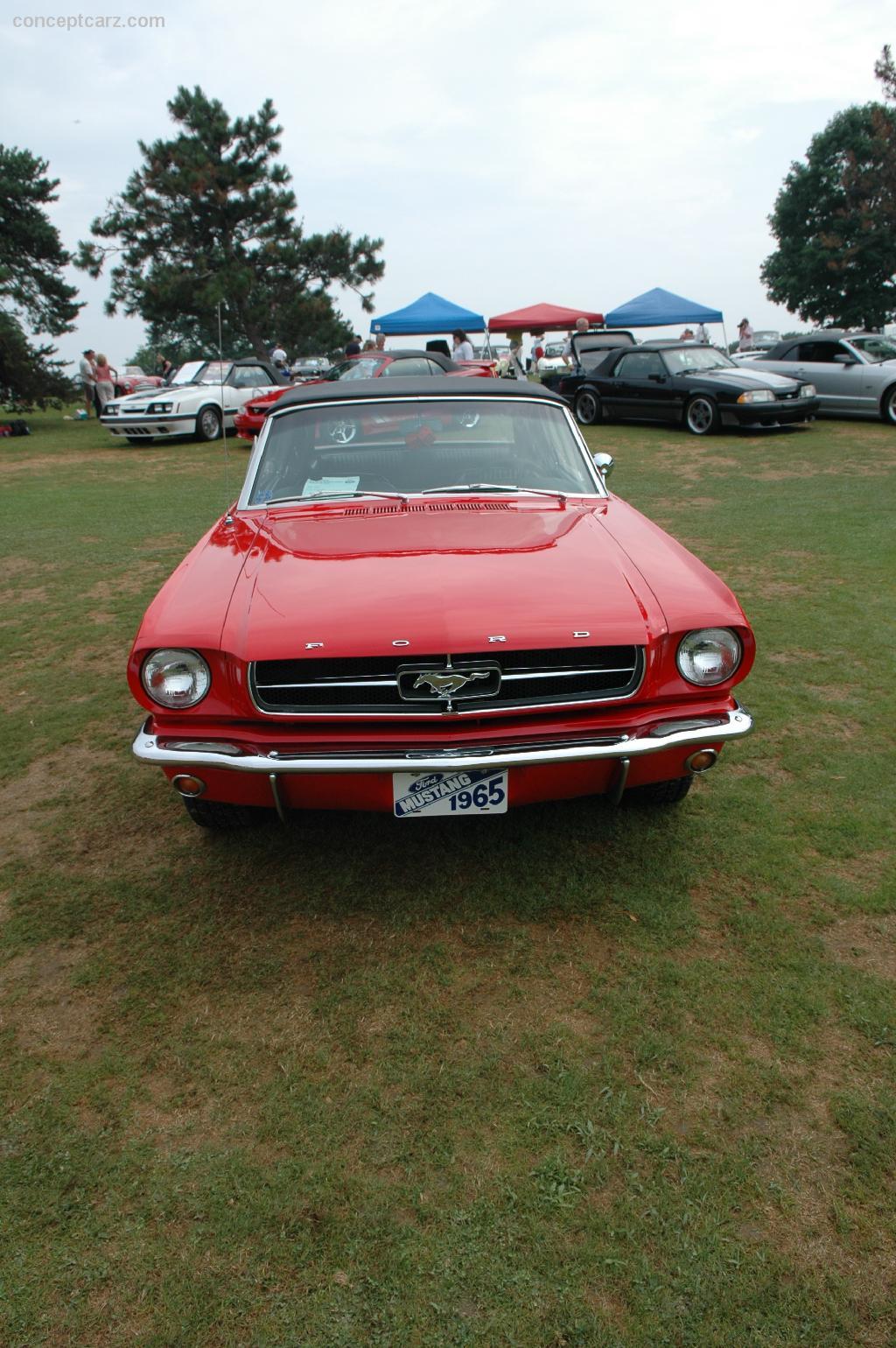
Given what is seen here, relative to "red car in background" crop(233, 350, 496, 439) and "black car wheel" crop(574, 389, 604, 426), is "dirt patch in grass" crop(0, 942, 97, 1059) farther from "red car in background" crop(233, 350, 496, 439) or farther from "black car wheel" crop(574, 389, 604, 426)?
"black car wheel" crop(574, 389, 604, 426)

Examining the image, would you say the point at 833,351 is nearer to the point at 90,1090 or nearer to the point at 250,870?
the point at 250,870

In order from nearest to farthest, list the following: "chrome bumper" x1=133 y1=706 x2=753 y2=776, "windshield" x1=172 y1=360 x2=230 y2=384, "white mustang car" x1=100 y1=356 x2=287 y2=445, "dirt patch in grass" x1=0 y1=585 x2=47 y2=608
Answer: "chrome bumper" x1=133 y1=706 x2=753 y2=776 → "dirt patch in grass" x1=0 y1=585 x2=47 y2=608 → "white mustang car" x1=100 y1=356 x2=287 y2=445 → "windshield" x1=172 y1=360 x2=230 y2=384

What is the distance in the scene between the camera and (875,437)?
513 inches

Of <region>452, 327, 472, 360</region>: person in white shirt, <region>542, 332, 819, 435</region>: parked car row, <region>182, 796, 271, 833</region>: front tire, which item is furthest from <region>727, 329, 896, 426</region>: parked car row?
<region>182, 796, 271, 833</region>: front tire

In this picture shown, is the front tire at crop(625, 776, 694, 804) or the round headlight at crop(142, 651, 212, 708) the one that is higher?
the round headlight at crop(142, 651, 212, 708)

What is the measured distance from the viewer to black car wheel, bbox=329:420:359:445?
396 cm

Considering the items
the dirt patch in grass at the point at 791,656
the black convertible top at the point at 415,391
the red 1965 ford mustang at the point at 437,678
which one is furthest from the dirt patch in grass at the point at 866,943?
the black convertible top at the point at 415,391

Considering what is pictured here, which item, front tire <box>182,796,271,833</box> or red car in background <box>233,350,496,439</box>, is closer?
front tire <box>182,796,271,833</box>

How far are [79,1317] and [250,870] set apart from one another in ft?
4.94

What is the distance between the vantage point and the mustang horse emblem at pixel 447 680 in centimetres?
258

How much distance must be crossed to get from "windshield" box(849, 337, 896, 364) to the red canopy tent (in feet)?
38.4

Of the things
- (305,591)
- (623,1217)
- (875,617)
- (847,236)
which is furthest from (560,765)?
(847,236)

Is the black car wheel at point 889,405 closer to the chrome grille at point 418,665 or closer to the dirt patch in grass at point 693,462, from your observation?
the dirt patch in grass at point 693,462

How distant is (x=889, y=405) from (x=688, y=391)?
10.2ft
